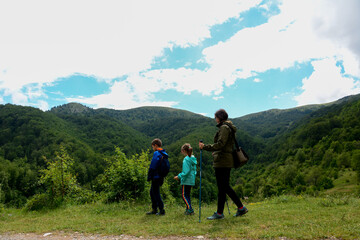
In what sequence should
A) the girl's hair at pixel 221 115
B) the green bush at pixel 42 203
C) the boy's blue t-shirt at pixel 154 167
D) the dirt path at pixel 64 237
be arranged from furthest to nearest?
1. the green bush at pixel 42 203
2. the boy's blue t-shirt at pixel 154 167
3. the girl's hair at pixel 221 115
4. the dirt path at pixel 64 237

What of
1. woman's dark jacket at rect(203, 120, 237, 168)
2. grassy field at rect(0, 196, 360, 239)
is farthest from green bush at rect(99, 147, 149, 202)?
woman's dark jacket at rect(203, 120, 237, 168)

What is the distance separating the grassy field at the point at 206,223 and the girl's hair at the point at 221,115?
8.06ft

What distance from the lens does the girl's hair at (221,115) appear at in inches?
206

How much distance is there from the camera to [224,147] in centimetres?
506

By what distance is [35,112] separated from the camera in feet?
536

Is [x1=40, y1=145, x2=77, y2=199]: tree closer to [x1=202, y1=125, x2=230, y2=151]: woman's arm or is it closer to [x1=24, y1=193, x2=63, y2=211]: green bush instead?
[x1=24, y1=193, x2=63, y2=211]: green bush

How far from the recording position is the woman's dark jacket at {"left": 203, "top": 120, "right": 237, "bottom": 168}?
489 centimetres

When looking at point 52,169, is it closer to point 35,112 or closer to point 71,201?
point 71,201

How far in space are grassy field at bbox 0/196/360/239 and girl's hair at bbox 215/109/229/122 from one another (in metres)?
2.46

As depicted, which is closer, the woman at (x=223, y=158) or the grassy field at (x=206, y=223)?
the grassy field at (x=206, y=223)

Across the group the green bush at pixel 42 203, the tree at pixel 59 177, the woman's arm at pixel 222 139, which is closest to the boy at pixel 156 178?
the woman's arm at pixel 222 139

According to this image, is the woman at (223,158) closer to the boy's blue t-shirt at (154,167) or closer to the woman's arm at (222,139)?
the woman's arm at (222,139)

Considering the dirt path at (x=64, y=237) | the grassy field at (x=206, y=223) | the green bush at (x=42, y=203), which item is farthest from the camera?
the green bush at (x=42, y=203)

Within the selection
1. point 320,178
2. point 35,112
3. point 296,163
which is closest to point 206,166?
point 296,163
